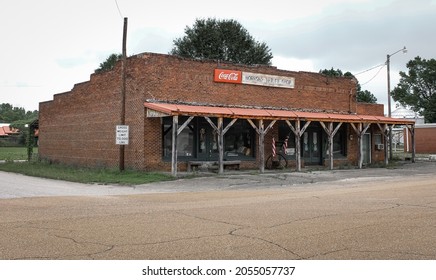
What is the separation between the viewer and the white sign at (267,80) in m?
25.6

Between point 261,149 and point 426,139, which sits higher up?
point 426,139

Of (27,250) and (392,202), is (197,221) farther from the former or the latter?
(392,202)

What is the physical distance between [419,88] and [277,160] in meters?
58.4

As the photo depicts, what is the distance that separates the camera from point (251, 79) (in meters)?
25.8

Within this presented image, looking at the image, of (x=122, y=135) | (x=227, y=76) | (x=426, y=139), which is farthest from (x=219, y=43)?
(x=122, y=135)

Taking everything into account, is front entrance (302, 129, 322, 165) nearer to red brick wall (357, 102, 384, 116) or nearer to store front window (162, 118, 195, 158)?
red brick wall (357, 102, 384, 116)

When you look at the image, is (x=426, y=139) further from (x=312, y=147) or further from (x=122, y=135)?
(x=122, y=135)

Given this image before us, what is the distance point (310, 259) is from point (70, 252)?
3174 millimetres

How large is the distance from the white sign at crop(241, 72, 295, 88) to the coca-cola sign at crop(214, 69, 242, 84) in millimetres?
321

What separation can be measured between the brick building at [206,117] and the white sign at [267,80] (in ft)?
0.17

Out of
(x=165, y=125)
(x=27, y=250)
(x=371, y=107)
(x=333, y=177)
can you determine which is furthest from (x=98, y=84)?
(x=27, y=250)

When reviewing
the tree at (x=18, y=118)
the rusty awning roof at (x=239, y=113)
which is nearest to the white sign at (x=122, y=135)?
the rusty awning roof at (x=239, y=113)

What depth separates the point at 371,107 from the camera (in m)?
32.8

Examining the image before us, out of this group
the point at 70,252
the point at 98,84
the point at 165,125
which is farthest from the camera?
the point at 98,84
